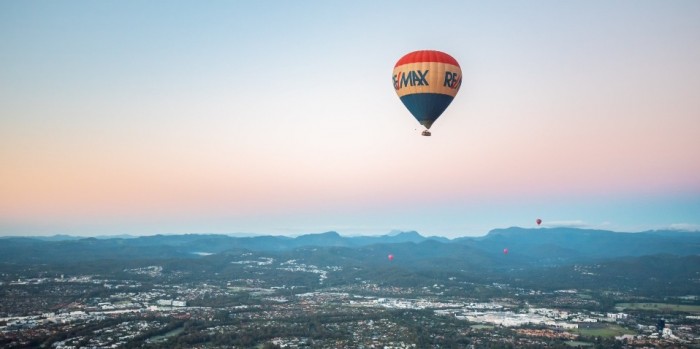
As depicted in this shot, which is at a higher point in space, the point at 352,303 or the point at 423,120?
the point at 423,120

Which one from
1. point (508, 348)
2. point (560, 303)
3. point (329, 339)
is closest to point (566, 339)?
point (508, 348)

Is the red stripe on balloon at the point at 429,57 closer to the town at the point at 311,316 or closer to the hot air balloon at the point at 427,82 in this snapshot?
the hot air balloon at the point at 427,82

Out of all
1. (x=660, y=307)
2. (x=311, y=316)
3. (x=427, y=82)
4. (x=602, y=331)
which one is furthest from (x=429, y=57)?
(x=660, y=307)

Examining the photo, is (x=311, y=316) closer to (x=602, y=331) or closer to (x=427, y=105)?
(x=602, y=331)

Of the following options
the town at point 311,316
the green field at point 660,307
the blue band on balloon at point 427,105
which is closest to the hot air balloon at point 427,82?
the blue band on balloon at point 427,105

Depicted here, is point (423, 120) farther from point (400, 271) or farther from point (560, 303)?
point (400, 271)

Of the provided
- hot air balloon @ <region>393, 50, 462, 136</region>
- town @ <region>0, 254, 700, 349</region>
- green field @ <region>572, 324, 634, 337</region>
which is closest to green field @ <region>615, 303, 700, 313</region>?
town @ <region>0, 254, 700, 349</region>
